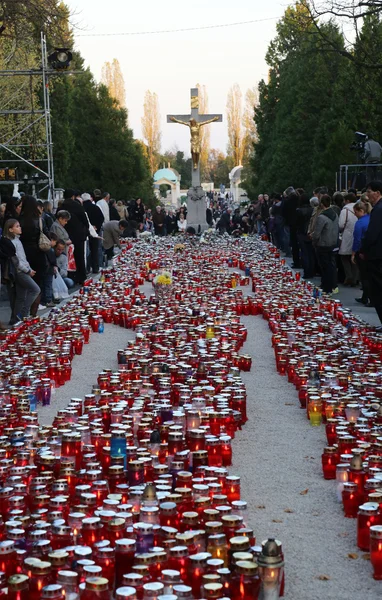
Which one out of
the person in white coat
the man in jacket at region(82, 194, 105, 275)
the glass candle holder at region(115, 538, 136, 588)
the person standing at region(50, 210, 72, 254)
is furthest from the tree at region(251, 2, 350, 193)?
the glass candle holder at region(115, 538, 136, 588)

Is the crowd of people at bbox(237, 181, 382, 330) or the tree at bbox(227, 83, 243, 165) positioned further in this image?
the tree at bbox(227, 83, 243, 165)

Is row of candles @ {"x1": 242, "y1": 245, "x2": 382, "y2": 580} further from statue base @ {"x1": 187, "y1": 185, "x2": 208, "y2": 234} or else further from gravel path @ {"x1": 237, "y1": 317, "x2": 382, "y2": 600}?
statue base @ {"x1": 187, "y1": 185, "x2": 208, "y2": 234}

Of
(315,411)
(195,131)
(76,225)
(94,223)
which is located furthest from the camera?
(195,131)

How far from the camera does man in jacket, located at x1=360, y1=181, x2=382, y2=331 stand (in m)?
13.7

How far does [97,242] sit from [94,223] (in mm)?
513

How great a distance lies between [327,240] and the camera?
19.0m

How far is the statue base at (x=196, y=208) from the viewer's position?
49875mm

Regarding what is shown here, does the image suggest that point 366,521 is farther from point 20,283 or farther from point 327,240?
point 327,240

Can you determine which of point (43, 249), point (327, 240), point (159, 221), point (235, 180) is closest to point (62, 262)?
point (43, 249)

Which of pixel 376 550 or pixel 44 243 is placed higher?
pixel 44 243

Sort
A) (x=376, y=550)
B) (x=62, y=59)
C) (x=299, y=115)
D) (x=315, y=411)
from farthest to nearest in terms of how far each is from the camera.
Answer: (x=299, y=115), (x=62, y=59), (x=315, y=411), (x=376, y=550)

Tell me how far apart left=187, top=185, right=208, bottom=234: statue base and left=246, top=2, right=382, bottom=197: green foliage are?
5.43 meters

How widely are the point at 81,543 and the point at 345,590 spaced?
1344 mm

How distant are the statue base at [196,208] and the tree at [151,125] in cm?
7935
